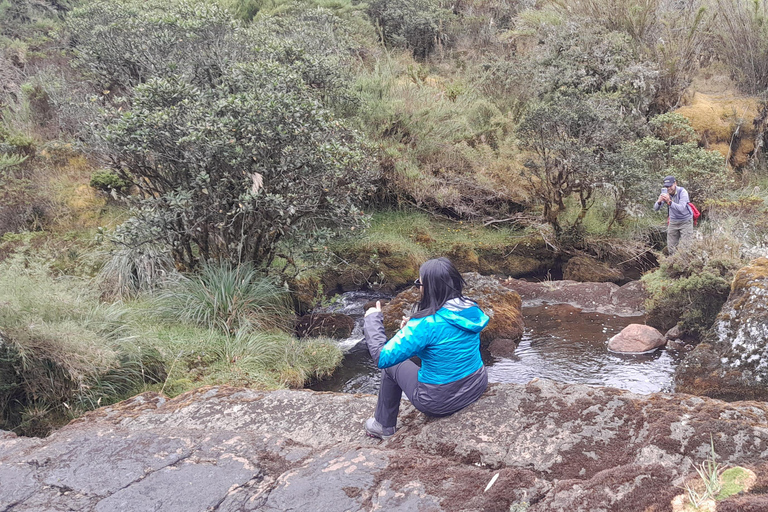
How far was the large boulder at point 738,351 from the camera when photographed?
222 inches

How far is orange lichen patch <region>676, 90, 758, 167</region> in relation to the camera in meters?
13.8

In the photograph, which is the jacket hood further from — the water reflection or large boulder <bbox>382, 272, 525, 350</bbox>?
large boulder <bbox>382, 272, 525, 350</bbox>

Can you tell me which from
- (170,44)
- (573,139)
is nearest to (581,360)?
(573,139)

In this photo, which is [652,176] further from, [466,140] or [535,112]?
[466,140]

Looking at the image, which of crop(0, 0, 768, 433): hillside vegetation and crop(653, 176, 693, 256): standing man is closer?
crop(0, 0, 768, 433): hillside vegetation

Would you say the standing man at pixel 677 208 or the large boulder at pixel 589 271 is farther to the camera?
the large boulder at pixel 589 271

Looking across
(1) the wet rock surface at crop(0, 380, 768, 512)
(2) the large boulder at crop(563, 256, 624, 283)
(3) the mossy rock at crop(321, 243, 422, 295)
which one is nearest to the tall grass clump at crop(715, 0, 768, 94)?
(2) the large boulder at crop(563, 256, 624, 283)

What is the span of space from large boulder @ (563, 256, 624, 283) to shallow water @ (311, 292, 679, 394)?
8.07 ft

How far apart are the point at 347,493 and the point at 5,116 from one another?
13432mm

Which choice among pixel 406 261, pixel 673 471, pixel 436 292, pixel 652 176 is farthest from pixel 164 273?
pixel 652 176

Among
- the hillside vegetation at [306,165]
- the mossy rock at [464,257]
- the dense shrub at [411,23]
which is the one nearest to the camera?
the hillside vegetation at [306,165]

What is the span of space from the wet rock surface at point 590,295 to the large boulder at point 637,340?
1368 millimetres

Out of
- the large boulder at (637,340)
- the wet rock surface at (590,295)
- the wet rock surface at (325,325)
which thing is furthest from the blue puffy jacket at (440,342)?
the wet rock surface at (590,295)

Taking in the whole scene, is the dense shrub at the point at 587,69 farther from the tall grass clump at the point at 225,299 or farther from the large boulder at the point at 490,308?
the tall grass clump at the point at 225,299
